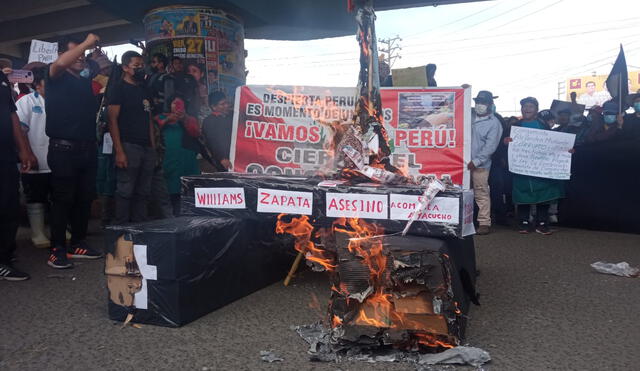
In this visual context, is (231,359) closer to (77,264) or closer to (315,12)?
(77,264)

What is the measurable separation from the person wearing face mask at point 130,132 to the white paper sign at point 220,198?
158 centimetres

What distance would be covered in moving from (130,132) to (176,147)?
126cm

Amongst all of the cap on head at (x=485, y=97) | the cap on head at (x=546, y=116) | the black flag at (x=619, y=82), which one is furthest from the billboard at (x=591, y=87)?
the cap on head at (x=485, y=97)

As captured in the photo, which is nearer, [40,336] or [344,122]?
[40,336]

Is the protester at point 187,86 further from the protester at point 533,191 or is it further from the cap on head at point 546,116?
the cap on head at point 546,116

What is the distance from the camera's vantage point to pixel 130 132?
554cm

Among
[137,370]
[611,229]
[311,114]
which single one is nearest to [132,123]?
[311,114]

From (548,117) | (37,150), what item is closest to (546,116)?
(548,117)

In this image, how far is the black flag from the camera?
8359 millimetres

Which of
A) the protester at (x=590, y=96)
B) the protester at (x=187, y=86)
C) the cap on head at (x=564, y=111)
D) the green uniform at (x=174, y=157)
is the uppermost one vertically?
the protester at (x=590, y=96)

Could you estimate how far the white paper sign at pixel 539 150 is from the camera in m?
8.07

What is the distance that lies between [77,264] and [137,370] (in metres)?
2.97

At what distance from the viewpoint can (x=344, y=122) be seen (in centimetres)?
548

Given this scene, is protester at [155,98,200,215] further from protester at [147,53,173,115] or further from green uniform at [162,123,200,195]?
protester at [147,53,173,115]
